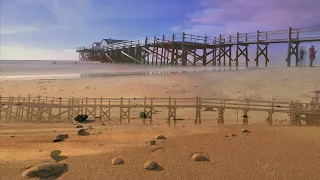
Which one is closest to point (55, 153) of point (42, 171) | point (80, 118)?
point (42, 171)

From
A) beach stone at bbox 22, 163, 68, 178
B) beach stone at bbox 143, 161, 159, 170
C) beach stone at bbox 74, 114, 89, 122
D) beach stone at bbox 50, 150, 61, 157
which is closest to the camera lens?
beach stone at bbox 22, 163, 68, 178

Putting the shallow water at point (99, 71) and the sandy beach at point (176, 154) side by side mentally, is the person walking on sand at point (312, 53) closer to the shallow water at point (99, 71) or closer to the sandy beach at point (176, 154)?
the shallow water at point (99, 71)

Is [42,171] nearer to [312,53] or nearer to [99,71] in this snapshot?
[312,53]

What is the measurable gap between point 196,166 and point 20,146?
208 inches

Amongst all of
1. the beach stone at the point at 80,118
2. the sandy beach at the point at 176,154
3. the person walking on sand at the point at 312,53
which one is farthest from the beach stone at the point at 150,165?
the person walking on sand at the point at 312,53

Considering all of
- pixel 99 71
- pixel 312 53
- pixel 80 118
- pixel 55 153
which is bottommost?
pixel 80 118

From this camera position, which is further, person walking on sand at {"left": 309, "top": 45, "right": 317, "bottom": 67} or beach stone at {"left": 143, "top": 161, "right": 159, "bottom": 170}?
person walking on sand at {"left": 309, "top": 45, "right": 317, "bottom": 67}

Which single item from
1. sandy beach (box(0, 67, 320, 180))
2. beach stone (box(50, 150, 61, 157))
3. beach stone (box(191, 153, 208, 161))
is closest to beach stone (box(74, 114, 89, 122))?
sandy beach (box(0, 67, 320, 180))

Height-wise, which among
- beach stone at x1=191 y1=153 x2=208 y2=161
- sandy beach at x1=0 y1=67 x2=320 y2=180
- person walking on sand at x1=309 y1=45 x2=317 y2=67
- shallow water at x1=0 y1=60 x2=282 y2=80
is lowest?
sandy beach at x1=0 y1=67 x2=320 y2=180

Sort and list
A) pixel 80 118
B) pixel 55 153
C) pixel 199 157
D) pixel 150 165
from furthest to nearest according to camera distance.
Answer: pixel 80 118 < pixel 55 153 < pixel 199 157 < pixel 150 165

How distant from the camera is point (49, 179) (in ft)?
20.0

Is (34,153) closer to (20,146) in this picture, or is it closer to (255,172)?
(20,146)

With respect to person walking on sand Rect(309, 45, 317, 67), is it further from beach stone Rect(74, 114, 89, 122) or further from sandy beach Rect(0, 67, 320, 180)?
beach stone Rect(74, 114, 89, 122)

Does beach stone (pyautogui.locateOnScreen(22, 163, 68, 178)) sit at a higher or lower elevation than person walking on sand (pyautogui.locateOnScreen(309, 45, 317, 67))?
lower
